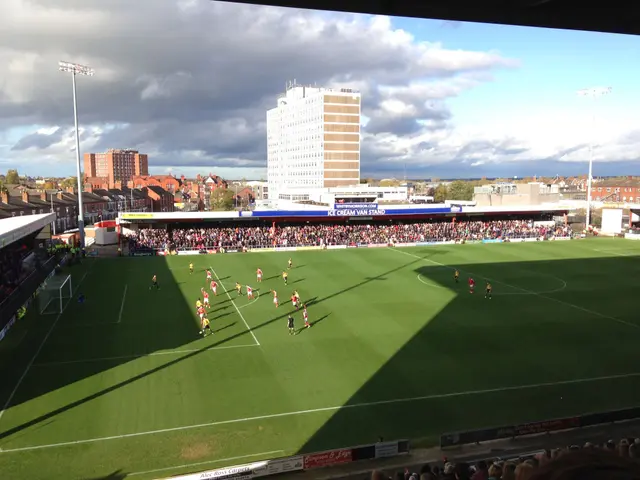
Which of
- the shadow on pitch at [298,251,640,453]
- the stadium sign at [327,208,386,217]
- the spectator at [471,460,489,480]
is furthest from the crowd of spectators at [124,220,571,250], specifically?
the spectator at [471,460,489,480]

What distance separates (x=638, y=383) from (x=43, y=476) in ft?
74.6

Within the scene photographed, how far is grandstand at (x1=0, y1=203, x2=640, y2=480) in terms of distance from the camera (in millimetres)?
16312

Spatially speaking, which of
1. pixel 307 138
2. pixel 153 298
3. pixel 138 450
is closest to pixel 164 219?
A: pixel 153 298

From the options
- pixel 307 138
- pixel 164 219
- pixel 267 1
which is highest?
pixel 307 138

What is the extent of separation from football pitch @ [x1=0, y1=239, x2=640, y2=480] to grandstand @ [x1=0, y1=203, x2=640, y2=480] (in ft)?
0.30

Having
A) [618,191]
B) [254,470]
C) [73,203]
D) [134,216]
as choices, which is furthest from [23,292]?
[618,191]

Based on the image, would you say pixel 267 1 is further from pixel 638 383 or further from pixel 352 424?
pixel 638 383

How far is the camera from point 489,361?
78.8ft

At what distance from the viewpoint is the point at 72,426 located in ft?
58.3

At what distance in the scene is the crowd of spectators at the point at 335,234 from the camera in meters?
61.4

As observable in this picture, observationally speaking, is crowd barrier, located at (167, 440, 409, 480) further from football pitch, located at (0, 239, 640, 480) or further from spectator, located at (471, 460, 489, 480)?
spectator, located at (471, 460, 489, 480)

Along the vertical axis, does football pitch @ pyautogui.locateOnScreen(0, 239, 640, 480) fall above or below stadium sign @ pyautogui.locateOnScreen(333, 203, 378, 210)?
below

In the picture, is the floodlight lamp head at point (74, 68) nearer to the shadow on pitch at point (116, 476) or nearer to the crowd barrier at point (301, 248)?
the crowd barrier at point (301, 248)

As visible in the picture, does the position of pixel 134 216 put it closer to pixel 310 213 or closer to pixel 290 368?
pixel 310 213
